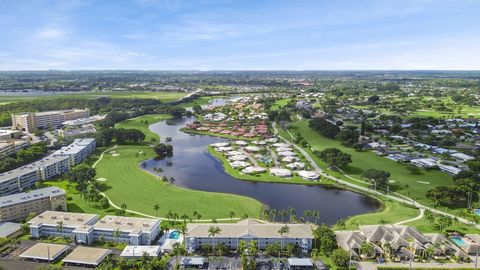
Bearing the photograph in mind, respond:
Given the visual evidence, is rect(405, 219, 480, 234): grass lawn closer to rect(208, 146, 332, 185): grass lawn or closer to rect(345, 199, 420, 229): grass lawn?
rect(345, 199, 420, 229): grass lawn

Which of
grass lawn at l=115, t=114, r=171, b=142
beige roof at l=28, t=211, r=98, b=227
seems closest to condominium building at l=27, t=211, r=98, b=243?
beige roof at l=28, t=211, r=98, b=227

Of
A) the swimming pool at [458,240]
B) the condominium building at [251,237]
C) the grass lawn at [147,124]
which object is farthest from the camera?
the grass lawn at [147,124]

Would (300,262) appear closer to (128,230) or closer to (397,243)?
(397,243)

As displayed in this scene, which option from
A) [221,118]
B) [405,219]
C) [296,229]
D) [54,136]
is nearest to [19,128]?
[54,136]

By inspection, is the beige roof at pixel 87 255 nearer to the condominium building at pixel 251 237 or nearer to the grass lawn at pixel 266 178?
the condominium building at pixel 251 237

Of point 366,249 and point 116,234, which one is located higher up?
point 116,234

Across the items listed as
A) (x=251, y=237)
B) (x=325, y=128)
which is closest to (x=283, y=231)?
(x=251, y=237)

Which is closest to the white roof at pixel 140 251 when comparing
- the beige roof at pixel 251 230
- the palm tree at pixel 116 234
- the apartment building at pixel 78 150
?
the palm tree at pixel 116 234

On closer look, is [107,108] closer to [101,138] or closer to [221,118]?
[221,118]
